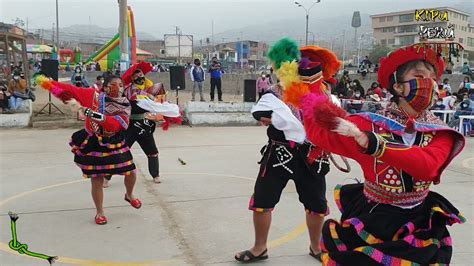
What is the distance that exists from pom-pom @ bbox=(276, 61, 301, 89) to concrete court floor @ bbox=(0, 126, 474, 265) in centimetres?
181

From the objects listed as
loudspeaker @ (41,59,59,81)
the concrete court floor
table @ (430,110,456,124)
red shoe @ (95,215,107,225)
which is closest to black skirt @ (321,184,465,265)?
the concrete court floor

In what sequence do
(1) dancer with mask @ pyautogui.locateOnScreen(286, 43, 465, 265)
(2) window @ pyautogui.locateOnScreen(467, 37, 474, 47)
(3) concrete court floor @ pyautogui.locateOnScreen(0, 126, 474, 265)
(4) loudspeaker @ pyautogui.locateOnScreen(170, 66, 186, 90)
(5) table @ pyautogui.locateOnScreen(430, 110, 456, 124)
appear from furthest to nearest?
(2) window @ pyautogui.locateOnScreen(467, 37, 474, 47) → (4) loudspeaker @ pyautogui.locateOnScreen(170, 66, 186, 90) → (5) table @ pyautogui.locateOnScreen(430, 110, 456, 124) → (3) concrete court floor @ pyautogui.locateOnScreen(0, 126, 474, 265) → (1) dancer with mask @ pyautogui.locateOnScreen(286, 43, 465, 265)

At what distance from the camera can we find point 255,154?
921 cm

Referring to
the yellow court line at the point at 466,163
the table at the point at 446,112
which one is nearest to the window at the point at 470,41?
the table at the point at 446,112

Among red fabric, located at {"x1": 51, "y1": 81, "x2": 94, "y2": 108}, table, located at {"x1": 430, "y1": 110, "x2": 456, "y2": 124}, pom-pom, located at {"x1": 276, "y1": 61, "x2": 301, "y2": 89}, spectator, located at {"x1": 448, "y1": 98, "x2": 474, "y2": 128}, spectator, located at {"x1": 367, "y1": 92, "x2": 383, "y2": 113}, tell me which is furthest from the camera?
spectator, located at {"x1": 367, "y1": 92, "x2": 383, "y2": 113}

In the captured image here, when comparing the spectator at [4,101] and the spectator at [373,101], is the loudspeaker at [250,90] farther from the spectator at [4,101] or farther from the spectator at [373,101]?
the spectator at [4,101]

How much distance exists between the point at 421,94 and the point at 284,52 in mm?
1352

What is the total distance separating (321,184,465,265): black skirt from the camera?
2.22 meters

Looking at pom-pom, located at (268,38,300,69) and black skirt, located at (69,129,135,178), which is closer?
pom-pom, located at (268,38,300,69)

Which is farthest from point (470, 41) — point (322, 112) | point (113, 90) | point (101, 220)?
point (322, 112)

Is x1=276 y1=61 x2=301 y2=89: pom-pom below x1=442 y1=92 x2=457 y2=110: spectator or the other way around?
the other way around

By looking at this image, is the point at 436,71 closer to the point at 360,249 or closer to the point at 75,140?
the point at 360,249

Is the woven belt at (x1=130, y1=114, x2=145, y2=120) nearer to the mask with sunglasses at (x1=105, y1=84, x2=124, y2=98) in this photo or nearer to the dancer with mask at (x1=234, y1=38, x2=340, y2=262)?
the mask with sunglasses at (x1=105, y1=84, x2=124, y2=98)

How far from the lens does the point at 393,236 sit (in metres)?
2.29
